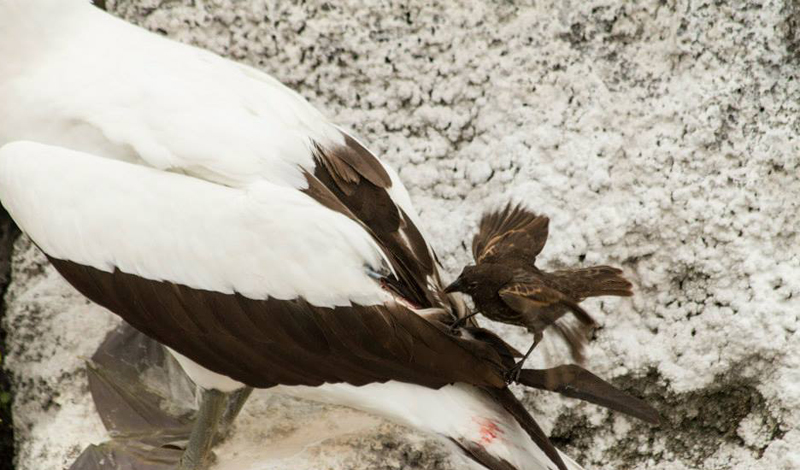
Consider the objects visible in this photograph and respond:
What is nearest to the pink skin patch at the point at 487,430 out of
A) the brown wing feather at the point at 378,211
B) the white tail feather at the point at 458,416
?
the white tail feather at the point at 458,416

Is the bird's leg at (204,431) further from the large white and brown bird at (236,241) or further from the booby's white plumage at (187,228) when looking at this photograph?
the booby's white plumage at (187,228)

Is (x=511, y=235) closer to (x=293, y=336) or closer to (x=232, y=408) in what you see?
(x=293, y=336)

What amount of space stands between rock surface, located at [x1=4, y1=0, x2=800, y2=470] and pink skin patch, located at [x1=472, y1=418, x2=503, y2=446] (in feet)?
0.68

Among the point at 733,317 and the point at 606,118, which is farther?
the point at 606,118

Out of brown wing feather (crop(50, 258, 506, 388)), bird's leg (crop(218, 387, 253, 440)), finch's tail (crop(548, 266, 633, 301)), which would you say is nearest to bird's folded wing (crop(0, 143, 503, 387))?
brown wing feather (crop(50, 258, 506, 388))

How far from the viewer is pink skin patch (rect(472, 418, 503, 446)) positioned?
2109 millimetres

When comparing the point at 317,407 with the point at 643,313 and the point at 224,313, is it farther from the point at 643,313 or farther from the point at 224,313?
the point at 643,313

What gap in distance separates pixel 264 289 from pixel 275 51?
3.65 feet

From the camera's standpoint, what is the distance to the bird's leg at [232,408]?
2477mm

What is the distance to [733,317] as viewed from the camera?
7.96 ft

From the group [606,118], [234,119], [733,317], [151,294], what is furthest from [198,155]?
[733,317]

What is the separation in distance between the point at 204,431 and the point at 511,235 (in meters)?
0.90

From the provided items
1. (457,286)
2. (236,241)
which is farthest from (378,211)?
(236,241)

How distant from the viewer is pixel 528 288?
197 centimetres
